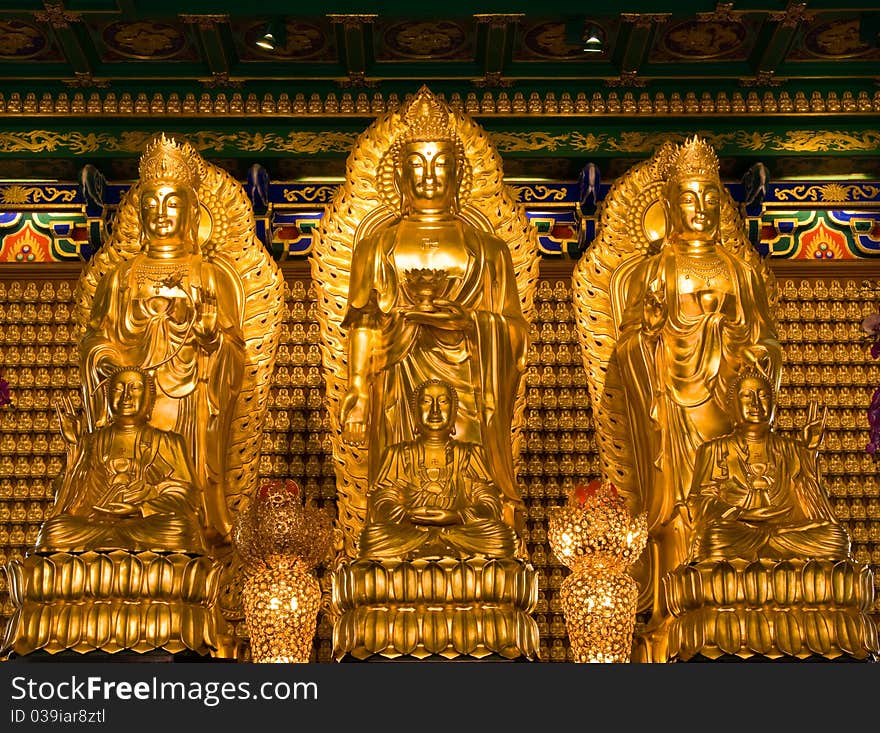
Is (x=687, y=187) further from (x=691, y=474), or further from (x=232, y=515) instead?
(x=232, y=515)

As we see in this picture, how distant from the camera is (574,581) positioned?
17.2 ft

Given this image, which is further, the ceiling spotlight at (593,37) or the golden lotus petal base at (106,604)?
the ceiling spotlight at (593,37)

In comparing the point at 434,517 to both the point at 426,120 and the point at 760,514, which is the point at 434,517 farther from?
the point at 426,120


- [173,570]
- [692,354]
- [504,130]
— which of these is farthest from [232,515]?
[504,130]

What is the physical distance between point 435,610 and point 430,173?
1.90m

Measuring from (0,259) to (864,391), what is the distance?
4343 millimetres

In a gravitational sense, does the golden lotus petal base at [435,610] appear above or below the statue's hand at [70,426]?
below

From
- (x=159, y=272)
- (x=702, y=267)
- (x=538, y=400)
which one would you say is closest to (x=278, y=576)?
(x=159, y=272)

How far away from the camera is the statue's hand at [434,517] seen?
512 centimetres

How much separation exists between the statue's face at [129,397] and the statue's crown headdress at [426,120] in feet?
4.92

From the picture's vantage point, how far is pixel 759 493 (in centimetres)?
534

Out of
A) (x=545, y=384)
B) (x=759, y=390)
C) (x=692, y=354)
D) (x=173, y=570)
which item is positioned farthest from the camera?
(x=545, y=384)

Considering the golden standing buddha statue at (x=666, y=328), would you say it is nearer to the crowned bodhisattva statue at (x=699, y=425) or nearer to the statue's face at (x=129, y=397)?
the crowned bodhisattva statue at (x=699, y=425)

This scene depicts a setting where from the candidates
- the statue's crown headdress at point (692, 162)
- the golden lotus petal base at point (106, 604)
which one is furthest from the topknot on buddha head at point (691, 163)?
the golden lotus petal base at point (106, 604)
